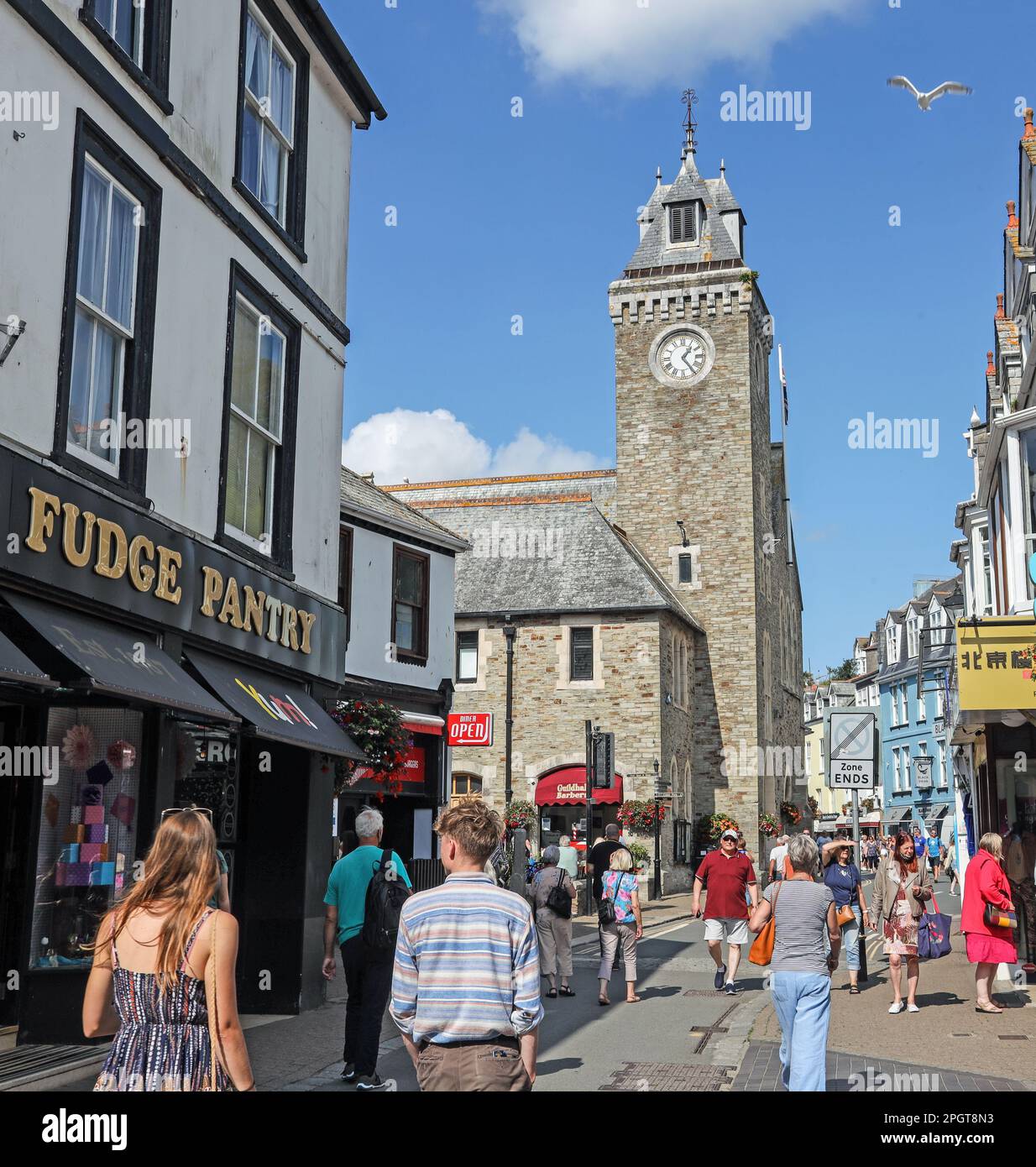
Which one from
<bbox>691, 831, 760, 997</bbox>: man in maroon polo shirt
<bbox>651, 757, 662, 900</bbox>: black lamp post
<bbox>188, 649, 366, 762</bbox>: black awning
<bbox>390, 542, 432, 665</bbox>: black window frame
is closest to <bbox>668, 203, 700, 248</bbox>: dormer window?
<bbox>651, 757, 662, 900</bbox>: black lamp post

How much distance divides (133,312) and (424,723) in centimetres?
1290

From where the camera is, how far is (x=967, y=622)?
13.1m

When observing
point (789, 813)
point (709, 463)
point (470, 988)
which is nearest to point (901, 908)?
point (470, 988)

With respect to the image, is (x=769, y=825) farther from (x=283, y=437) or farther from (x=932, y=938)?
(x=283, y=437)

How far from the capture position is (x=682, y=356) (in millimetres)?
43969

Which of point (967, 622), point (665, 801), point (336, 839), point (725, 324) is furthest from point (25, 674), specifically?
point (725, 324)

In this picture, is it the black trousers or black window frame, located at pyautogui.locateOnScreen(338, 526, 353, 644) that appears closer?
the black trousers

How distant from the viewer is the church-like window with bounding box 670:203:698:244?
45812mm

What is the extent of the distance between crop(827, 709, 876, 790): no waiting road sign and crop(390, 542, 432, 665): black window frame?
8176 mm

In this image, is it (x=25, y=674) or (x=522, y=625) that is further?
(x=522, y=625)

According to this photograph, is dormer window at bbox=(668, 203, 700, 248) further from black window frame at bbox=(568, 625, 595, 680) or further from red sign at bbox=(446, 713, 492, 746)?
red sign at bbox=(446, 713, 492, 746)

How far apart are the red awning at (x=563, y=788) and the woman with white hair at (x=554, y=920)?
876 inches

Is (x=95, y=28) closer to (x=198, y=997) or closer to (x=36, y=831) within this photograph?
(x=36, y=831)
